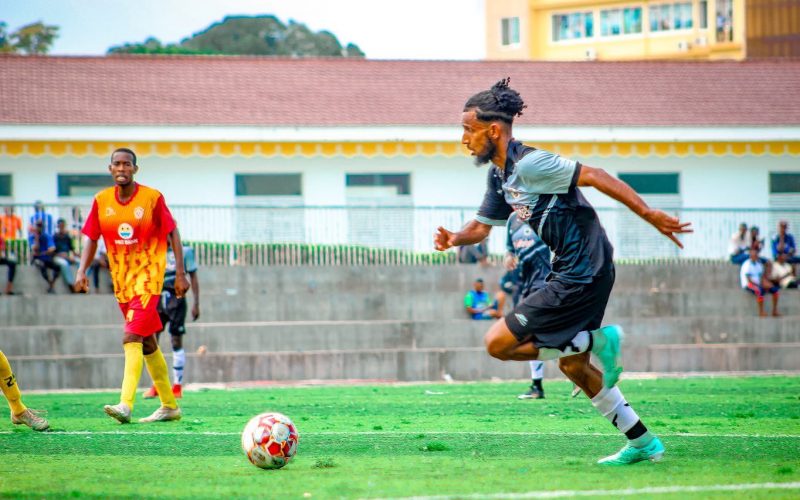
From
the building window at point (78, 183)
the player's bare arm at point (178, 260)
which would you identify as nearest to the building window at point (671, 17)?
the building window at point (78, 183)

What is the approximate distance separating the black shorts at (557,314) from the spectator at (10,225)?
18955 mm

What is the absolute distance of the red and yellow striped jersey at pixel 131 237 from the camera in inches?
422

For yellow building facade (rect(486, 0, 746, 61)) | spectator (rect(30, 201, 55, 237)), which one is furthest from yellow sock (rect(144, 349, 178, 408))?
yellow building facade (rect(486, 0, 746, 61))

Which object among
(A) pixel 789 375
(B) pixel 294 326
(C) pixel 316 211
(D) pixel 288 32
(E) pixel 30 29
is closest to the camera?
(A) pixel 789 375

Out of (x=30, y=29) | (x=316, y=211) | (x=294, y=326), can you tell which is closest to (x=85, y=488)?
(x=294, y=326)

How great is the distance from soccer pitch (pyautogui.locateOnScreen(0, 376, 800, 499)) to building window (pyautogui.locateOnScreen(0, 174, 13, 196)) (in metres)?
16.2

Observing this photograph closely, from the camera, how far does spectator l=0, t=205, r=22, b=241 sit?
80.4ft

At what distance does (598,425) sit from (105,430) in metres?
4.29

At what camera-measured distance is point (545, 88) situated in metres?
33.3

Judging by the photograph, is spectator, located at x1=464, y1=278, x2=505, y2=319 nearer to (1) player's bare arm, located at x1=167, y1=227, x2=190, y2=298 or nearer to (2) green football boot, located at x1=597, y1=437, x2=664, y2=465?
(1) player's bare arm, located at x1=167, y1=227, x2=190, y2=298

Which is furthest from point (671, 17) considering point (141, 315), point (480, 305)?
point (141, 315)

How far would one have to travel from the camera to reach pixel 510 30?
66438 mm

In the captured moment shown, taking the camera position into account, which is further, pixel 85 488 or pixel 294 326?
pixel 294 326

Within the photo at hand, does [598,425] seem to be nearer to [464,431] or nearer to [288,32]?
[464,431]
